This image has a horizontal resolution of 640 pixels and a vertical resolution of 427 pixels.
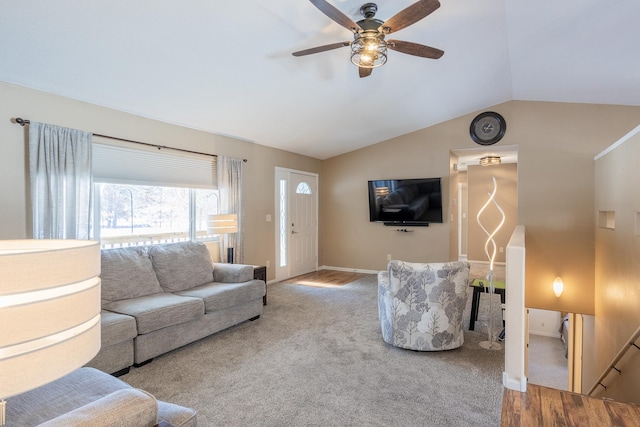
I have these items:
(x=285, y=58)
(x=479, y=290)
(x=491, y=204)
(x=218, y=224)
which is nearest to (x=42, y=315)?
(x=285, y=58)

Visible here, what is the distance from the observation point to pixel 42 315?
26.1 inches

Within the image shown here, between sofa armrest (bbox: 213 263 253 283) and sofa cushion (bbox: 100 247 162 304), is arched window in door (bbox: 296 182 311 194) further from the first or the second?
sofa cushion (bbox: 100 247 162 304)

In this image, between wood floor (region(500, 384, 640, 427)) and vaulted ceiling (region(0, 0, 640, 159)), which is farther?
vaulted ceiling (region(0, 0, 640, 159))

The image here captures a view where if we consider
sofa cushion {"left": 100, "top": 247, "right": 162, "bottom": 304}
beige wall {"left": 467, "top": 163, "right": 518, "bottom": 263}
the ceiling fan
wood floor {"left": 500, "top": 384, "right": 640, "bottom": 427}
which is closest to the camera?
wood floor {"left": 500, "top": 384, "right": 640, "bottom": 427}

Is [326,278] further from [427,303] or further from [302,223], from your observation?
[427,303]

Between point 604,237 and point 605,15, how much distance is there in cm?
276

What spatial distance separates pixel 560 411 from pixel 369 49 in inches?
109

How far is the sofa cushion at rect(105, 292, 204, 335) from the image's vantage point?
9.78ft

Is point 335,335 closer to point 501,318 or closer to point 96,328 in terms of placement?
point 501,318

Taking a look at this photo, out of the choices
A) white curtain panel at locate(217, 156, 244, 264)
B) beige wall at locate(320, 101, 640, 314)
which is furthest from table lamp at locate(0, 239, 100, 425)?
beige wall at locate(320, 101, 640, 314)

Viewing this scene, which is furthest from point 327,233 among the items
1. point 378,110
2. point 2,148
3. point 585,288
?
point 2,148

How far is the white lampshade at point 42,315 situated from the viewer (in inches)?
24.7

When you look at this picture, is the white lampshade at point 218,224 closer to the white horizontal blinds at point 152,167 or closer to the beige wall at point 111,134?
the white horizontal blinds at point 152,167

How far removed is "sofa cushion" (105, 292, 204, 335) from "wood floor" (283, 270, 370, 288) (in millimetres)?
2923
